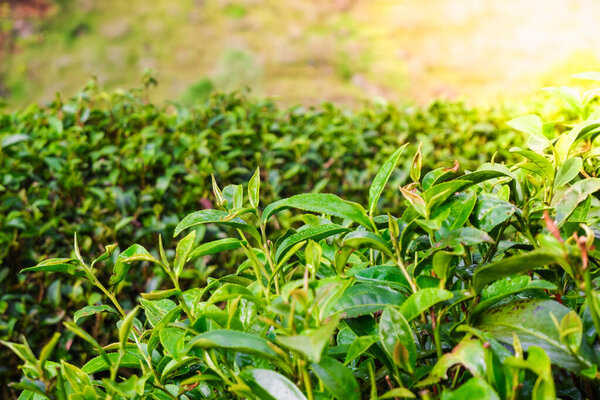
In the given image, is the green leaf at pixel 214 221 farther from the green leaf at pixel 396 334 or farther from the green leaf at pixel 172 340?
the green leaf at pixel 396 334

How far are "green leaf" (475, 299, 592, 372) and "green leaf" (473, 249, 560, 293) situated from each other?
0.05 metres

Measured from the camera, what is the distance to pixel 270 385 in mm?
653

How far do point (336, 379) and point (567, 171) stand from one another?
1.82 feet

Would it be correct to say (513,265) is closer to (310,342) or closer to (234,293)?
(310,342)

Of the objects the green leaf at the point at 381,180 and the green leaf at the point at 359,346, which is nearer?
the green leaf at the point at 359,346

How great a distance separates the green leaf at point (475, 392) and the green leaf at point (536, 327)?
10cm

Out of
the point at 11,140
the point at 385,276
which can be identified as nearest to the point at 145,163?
the point at 11,140

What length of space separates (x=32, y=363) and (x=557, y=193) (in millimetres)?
847

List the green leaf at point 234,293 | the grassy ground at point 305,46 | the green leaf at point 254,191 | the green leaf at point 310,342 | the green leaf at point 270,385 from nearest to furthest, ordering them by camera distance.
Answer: the green leaf at point 310,342, the green leaf at point 270,385, the green leaf at point 234,293, the green leaf at point 254,191, the grassy ground at point 305,46

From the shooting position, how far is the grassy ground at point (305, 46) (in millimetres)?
8469

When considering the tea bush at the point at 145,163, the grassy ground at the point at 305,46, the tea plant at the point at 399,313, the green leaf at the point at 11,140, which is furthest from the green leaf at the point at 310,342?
the grassy ground at the point at 305,46

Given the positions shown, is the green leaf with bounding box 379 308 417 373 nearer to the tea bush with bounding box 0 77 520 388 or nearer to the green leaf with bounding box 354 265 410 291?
the green leaf with bounding box 354 265 410 291

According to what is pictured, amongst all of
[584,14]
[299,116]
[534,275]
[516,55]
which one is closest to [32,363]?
[534,275]

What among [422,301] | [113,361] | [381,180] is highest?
[381,180]
